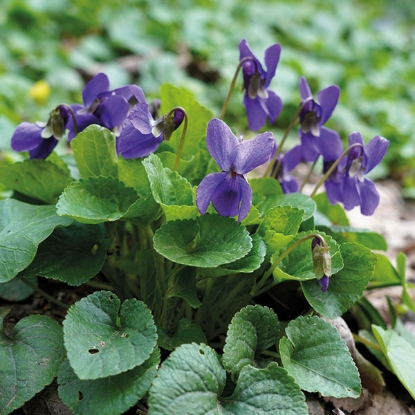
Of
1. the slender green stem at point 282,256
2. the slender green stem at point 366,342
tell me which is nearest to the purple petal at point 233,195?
the slender green stem at point 282,256

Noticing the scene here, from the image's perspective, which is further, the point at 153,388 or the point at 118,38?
the point at 118,38

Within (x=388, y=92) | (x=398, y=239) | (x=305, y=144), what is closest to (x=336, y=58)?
(x=388, y=92)

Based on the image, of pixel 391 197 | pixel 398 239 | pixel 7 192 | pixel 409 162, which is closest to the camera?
pixel 7 192

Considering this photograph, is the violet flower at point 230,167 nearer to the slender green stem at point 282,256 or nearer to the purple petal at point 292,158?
the slender green stem at point 282,256

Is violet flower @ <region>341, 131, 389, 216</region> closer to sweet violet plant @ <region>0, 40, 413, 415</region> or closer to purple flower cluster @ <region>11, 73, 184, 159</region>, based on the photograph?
sweet violet plant @ <region>0, 40, 413, 415</region>

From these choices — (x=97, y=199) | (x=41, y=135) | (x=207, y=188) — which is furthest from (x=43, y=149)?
(x=207, y=188)

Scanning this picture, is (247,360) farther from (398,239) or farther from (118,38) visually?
(118,38)

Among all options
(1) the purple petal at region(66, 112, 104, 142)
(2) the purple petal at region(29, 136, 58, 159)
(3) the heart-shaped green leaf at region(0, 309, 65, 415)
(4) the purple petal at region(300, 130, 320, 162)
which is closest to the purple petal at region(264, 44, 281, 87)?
(4) the purple petal at region(300, 130, 320, 162)
